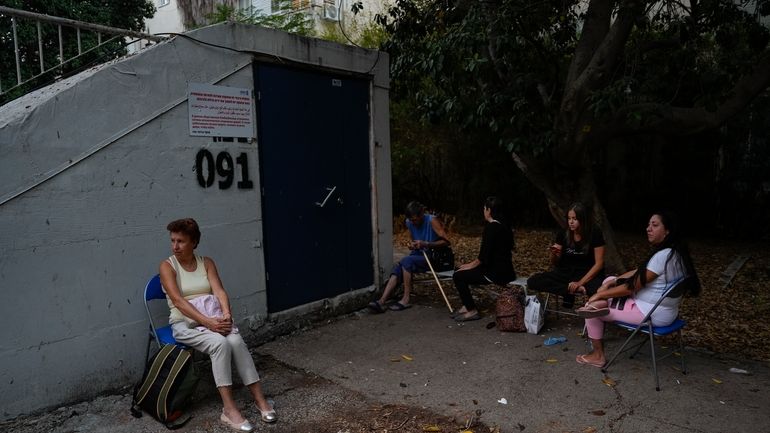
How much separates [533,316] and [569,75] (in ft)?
11.5

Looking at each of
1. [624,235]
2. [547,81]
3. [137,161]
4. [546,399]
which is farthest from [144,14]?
[546,399]

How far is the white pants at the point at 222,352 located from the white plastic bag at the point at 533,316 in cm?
287

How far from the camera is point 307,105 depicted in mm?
5742

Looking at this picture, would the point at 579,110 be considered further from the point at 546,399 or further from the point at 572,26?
the point at 546,399

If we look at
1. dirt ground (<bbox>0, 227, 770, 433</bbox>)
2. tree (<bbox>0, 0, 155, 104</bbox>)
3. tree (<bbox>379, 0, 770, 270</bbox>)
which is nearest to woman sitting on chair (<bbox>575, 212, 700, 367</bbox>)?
dirt ground (<bbox>0, 227, 770, 433</bbox>)

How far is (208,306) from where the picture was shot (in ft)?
13.6

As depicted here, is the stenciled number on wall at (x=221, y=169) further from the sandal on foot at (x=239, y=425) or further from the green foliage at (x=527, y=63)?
the green foliage at (x=527, y=63)

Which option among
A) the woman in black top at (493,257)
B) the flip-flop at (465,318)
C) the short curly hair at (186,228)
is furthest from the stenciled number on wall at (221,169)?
the flip-flop at (465,318)

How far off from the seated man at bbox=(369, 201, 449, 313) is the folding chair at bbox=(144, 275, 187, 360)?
264 centimetres

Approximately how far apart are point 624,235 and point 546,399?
27.3ft

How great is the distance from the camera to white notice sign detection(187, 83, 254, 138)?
4.79m

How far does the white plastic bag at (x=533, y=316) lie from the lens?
5531mm

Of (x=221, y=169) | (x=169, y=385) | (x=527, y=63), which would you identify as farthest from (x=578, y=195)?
(x=169, y=385)

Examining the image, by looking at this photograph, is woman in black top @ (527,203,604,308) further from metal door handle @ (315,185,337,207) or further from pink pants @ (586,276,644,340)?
metal door handle @ (315,185,337,207)
